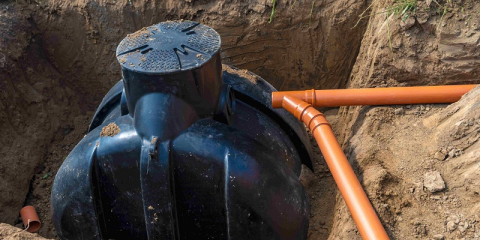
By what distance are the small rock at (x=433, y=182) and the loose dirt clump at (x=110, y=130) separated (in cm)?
186

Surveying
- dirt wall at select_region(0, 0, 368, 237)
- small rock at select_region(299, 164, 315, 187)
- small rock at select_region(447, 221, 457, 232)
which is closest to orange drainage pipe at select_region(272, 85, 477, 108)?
small rock at select_region(299, 164, 315, 187)

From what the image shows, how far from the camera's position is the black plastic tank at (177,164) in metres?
2.41

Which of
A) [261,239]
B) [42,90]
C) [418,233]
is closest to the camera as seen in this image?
[418,233]

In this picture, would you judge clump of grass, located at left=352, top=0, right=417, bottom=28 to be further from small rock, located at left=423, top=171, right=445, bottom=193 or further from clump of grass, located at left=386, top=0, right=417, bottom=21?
small rock, located at left=423, top=171, right=445, bottom=193

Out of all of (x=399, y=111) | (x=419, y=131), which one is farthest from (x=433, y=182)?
(x=399, y=111)

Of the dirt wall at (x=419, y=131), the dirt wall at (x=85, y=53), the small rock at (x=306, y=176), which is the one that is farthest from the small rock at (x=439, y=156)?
the dirt wall at (x=85, y=53)

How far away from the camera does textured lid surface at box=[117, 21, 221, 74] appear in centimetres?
234

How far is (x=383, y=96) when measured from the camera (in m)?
2.80

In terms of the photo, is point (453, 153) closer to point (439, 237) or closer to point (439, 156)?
point (439, 156)

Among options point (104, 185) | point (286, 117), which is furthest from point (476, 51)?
point (104, 185)

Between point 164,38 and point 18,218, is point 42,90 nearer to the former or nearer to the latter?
point 18,218

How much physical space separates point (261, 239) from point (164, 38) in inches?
54.9

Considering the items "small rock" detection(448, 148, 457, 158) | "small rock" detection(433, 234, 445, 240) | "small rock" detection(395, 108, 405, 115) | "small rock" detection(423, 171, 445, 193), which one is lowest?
"small rock" detection(433, 234, 445, 240)

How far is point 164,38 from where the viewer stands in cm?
256
